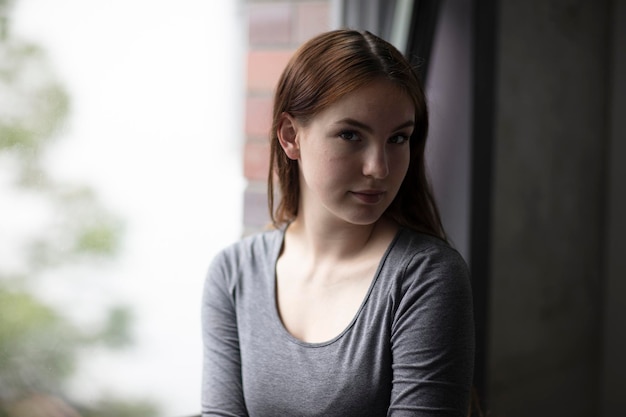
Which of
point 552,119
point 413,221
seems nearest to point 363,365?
point 413,221

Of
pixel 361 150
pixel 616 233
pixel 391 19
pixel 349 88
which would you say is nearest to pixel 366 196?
pixel 361 150

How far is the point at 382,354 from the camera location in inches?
49.3

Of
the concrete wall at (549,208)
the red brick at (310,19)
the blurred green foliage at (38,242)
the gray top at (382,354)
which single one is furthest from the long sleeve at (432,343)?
the concrete wall at (549,208)

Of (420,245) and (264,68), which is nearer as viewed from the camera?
(420,245)

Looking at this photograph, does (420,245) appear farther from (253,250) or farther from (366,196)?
(253,250)

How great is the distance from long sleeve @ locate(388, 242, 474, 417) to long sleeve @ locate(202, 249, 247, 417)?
0.34 m

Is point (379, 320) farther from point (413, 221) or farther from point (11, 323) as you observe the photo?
point (11, 323)

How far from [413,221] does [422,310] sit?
0.23m

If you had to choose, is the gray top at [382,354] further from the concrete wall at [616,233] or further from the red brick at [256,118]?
the concrete wall at [616,233]

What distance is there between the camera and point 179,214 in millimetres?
1654

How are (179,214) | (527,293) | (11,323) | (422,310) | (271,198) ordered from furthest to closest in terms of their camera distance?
(527,293) < (179,214) < (271,198) < (11,323) < (422,310)

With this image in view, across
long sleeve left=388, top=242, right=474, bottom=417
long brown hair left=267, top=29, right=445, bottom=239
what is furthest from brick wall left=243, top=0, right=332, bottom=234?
long sleeve left=388, top=242, right=474, bottom=417

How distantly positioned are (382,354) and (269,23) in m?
0.96

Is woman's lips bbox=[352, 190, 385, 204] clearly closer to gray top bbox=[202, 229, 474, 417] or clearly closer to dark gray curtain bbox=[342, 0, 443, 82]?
gray top bbox=[202, 229, 474, 417]
